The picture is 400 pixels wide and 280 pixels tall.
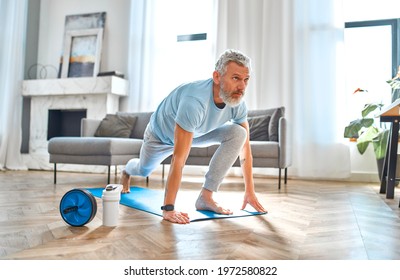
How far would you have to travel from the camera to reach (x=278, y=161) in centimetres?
308

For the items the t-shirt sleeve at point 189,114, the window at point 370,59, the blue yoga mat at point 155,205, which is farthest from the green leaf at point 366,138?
the t-shirt sleeve at point 189,114

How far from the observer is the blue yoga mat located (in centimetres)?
172

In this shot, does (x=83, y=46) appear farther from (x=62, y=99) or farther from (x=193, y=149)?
(x=193, y=149)

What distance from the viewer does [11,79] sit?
15.8ft

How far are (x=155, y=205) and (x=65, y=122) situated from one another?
11.6ft

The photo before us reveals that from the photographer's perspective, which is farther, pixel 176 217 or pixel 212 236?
pixel 176 217

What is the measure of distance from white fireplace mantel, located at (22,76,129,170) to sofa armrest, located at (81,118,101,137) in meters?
0.82

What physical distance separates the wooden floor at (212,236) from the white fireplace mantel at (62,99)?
263 centimetres

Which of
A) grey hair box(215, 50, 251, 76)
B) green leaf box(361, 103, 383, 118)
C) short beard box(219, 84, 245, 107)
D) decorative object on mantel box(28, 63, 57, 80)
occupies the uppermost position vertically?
decorative object on mantel box(28, 63, 57, 80)

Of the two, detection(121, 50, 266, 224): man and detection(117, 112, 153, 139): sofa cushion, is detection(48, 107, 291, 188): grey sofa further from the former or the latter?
detection(121, 50, 266, 224): man

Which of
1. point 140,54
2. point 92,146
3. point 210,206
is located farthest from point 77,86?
point 210,206

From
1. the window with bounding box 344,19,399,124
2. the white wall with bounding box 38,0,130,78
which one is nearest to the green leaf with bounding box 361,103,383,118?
the window with bounding box 344,19,399,124
